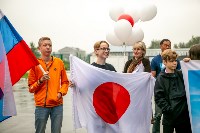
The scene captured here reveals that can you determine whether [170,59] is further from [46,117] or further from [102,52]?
[46,117]

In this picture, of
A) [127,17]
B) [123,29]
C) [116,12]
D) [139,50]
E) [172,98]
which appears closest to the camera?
[172,98]

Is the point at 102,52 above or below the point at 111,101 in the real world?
above

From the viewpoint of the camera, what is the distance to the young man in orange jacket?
15.5ft

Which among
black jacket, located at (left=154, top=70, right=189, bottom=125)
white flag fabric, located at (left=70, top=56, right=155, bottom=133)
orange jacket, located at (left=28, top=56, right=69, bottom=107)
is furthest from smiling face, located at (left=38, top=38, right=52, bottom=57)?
black jacket, located at (left=154, top=70, right=189, bottom=125)

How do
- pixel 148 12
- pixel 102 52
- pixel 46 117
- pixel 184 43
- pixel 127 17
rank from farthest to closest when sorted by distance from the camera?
pixel 184 43 → pixel 148 12 → pixel 127 17 → pixel 102 52 → pixel 46 117

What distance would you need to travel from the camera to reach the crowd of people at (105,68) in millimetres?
4301

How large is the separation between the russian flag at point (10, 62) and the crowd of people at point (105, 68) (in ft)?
0.62

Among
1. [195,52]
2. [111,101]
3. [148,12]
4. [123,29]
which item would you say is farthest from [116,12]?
[195,52]

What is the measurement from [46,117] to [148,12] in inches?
237

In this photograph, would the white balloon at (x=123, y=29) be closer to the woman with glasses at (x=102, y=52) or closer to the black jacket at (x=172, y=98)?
the woman with glasses at (x=102, y=52)

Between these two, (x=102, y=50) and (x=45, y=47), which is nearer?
(x=45, y=47)

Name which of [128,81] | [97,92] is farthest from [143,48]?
[97,92]

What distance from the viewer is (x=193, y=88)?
14.2ft

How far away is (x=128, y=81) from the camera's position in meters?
4.85
